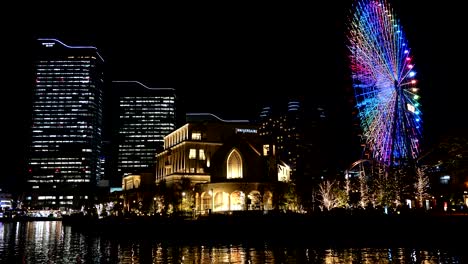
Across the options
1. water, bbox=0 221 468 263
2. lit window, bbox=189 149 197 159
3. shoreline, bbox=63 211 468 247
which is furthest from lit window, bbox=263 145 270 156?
water, bbox=0 221 468 263

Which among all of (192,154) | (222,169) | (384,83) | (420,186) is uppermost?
(384,83)

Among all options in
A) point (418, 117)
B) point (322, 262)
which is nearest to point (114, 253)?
point (322, 262)

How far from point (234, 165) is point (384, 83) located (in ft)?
128

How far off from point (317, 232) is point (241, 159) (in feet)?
133

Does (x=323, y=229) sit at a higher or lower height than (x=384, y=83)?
lower

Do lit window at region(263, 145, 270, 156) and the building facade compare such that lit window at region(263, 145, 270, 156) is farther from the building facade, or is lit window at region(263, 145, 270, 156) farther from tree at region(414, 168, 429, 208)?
tree at region(414, 168, 429, 208)

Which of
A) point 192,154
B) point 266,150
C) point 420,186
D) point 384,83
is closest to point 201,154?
point 192,154

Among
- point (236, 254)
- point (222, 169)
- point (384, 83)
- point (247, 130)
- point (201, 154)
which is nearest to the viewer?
point (236, 254)

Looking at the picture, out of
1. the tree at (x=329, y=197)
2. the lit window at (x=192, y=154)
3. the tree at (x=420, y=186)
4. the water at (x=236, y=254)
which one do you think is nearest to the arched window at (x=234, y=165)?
the lit window at (x=192, y=154)

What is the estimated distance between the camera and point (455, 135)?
4700 cm

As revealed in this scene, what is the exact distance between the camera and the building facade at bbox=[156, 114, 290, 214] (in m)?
80.4

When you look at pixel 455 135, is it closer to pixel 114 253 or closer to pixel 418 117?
pixel 418 117

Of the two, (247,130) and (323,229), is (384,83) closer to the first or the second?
(323,229)

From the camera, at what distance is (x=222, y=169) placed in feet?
288
